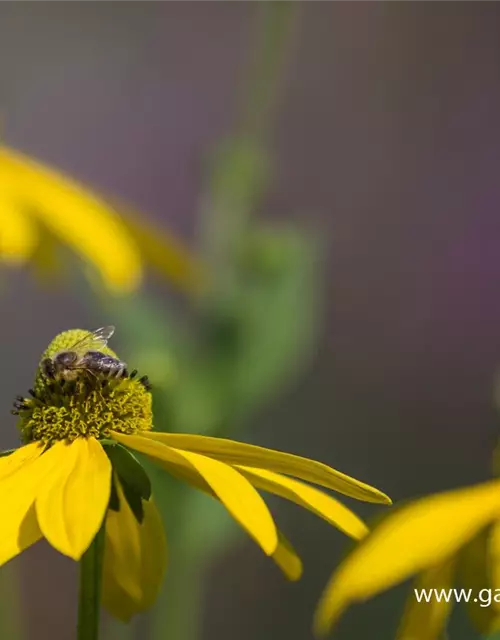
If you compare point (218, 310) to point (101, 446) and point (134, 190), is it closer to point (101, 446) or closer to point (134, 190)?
point (101, 446)

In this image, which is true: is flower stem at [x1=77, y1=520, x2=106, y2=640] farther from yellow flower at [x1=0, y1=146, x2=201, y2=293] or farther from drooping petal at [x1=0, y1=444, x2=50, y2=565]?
yellow flower at [x1=0, y1=146, x2=201, y2=293]

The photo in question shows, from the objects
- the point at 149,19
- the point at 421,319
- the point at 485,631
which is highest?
the point at 149,19

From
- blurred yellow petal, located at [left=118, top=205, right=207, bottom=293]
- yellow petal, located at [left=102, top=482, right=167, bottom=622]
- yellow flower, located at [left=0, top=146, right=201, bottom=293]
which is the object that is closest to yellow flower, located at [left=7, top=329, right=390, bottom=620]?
yellow petal, located at [left=102, top=482, right=167, bottom=622]

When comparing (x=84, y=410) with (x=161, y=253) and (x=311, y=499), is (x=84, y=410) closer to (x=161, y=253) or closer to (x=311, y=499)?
(x=311, y=499)

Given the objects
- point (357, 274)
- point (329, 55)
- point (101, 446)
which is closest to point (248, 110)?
point (101, 446)

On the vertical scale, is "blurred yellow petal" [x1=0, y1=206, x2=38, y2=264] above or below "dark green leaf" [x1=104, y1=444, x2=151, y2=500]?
above

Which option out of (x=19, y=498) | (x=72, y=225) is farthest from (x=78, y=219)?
(x=19, y=498)
